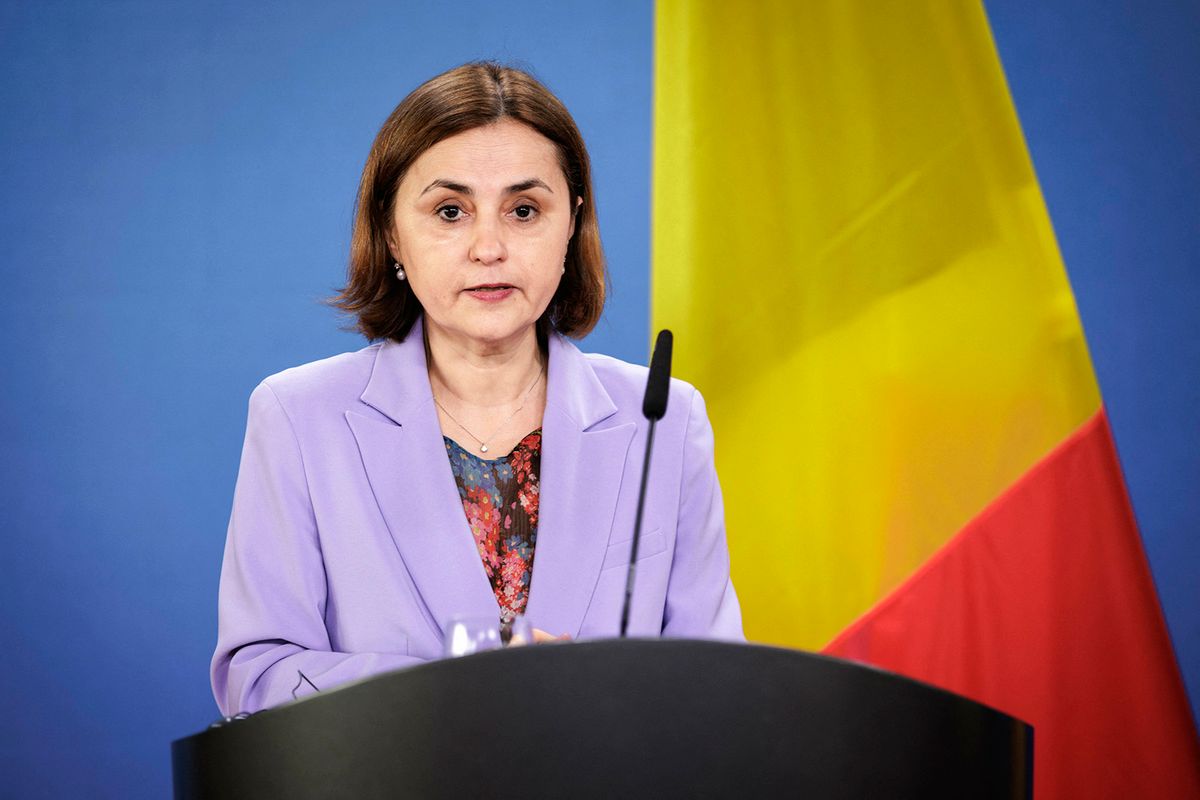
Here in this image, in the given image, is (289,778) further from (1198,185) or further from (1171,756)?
(1198,185)

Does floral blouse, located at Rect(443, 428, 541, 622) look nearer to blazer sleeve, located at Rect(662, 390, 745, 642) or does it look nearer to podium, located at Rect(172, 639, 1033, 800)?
blazer sleeve, located at Rect(662, 390, 745, 642)

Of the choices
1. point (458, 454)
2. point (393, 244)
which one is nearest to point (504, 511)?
point (458, 454)

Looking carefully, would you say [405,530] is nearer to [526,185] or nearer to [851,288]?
[526,185]

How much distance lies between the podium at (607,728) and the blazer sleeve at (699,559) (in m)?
0.91

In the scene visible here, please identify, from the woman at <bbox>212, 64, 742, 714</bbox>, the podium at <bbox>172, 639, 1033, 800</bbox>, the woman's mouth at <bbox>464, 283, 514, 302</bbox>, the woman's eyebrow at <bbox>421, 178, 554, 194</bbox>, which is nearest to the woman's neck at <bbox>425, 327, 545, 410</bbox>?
the woman at <bbox>212, 64, 742, 714</bbox>

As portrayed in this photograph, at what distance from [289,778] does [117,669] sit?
6.25 ft

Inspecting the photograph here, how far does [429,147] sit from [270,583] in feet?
2.14

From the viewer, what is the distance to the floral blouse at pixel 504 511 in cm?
167

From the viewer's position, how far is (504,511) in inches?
67.8

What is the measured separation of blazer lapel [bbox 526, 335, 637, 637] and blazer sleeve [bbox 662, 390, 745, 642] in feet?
0.35

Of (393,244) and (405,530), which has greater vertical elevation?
(393,244)

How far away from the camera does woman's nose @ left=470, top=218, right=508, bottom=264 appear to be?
1.61 meters

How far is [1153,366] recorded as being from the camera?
266 cm

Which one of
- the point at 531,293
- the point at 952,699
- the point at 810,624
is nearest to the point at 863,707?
the point at 952,699
